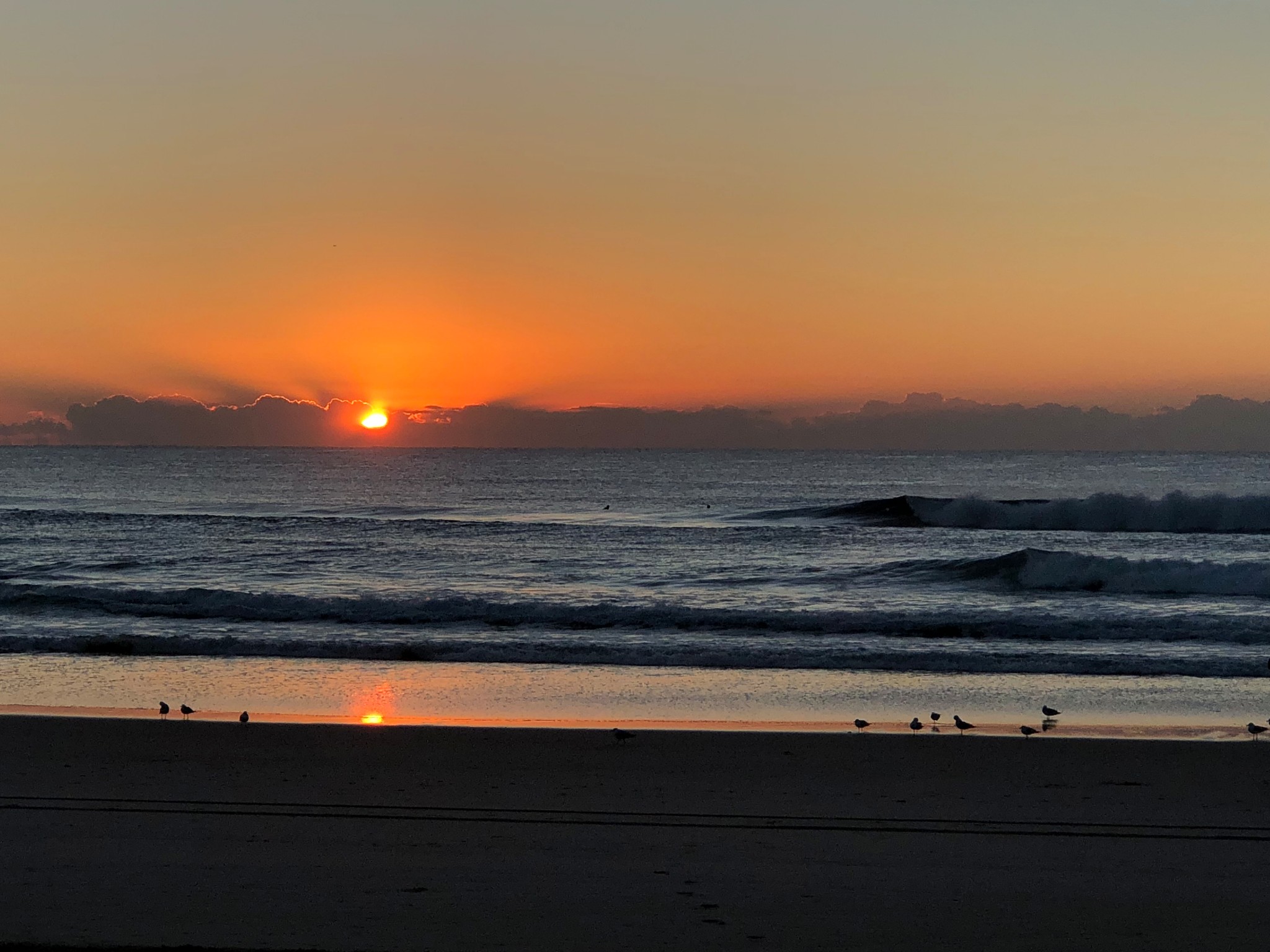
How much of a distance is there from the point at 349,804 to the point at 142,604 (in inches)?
530

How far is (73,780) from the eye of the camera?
8023 mm

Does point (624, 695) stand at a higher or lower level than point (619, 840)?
lower

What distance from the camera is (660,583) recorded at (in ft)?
78.3

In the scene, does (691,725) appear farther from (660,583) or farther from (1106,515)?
(1106,515)

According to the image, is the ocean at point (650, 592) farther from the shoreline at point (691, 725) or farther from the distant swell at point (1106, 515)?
the shoreline at point (691, 725)

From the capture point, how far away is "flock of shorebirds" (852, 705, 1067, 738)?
32.1 feet

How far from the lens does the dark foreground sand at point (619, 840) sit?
17.5ft

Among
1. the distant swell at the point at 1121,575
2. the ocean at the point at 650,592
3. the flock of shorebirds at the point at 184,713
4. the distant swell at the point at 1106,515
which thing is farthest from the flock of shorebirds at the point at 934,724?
the distant swell at the point at 1106,515

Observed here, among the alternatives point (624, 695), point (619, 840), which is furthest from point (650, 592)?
point (619, 840)

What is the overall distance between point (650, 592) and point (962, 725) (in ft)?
42.2

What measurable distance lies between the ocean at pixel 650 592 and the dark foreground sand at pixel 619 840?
7.94 ft

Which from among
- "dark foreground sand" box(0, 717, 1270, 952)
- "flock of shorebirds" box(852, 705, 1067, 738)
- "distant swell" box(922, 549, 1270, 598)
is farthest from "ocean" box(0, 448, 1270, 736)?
"dark foreground sand" box(0, 717, 1270, 952)

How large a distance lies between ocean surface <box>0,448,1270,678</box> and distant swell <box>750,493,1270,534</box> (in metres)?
0.10

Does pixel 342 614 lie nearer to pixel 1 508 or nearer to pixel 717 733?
pixel 717 733
